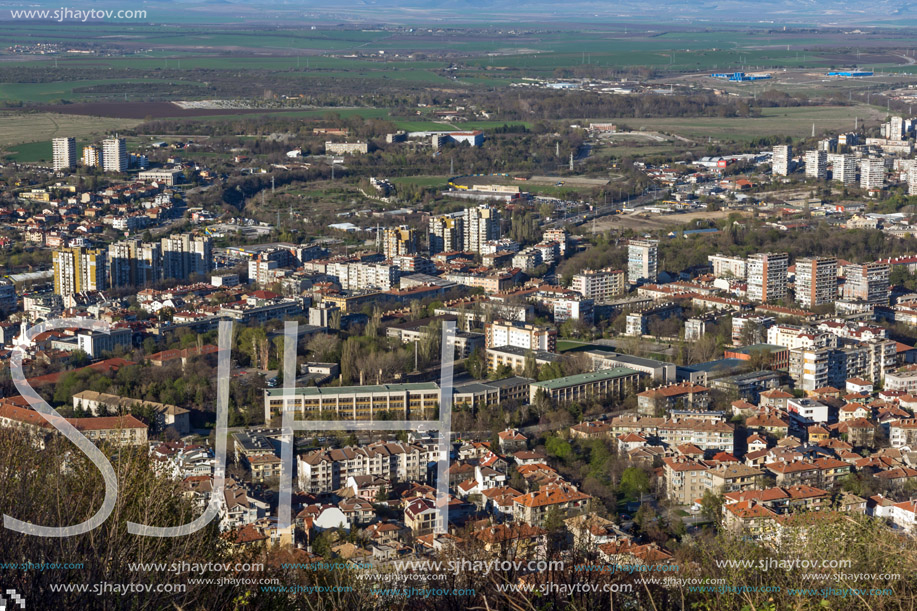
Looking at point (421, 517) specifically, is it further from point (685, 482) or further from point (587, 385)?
point (587, 385)

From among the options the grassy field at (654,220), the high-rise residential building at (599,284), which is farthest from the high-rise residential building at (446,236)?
the high-rise residential building at (599,284)

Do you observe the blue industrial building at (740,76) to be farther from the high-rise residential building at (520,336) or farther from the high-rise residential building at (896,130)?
the high-rise residential building at (520,336)

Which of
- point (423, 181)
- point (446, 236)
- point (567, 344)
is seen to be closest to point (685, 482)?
point (567, 344)

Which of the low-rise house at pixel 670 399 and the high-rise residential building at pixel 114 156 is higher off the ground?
the high-rise residential building at pixel 114 156

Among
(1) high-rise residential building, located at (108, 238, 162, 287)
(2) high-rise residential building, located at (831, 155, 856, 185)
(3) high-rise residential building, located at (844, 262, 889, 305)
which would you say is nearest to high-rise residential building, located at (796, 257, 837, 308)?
(3) high-rise residential building, located at (844, 262, 889, 305)

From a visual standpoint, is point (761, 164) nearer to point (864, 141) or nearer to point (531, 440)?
point (864, 141)

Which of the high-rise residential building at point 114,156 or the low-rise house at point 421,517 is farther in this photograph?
the high-rise residential building at point 114,156
